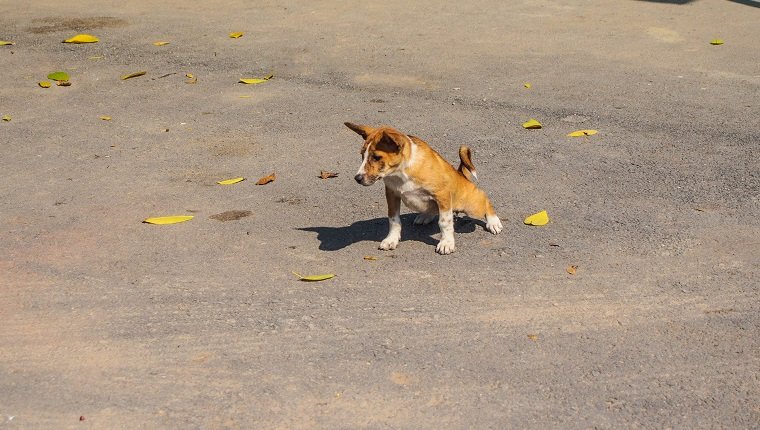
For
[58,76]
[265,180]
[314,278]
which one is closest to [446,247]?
[314,278]

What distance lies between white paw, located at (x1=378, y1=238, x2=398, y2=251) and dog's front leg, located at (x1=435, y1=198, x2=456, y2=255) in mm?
245

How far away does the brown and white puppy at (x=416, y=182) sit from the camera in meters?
5.23

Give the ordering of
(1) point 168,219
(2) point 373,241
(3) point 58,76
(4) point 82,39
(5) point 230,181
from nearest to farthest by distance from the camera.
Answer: (2) point 373,241 < (1) point 168,219 < (5) point 230,181 < (3) point 58,76 < (4) point 82,39

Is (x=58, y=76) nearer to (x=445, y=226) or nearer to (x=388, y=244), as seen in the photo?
(x=388, y=244)

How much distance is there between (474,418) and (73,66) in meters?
6.81

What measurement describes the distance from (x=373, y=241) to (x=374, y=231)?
16 cm

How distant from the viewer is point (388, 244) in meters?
5.58

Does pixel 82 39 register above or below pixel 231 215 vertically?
above

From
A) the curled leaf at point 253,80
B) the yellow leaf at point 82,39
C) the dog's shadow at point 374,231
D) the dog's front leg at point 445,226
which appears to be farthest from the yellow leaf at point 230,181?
the yellow leaf at point 82,39

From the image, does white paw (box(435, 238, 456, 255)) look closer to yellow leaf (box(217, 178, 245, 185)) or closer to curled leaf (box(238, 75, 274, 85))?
yellow leaf (box(217, 178, 245, 185))

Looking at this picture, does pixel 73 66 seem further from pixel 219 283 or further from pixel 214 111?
pixel 219 283

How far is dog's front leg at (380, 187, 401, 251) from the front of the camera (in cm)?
555

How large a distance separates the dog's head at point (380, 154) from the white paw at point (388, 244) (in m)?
0.45

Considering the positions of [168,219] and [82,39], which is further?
[82,39]
